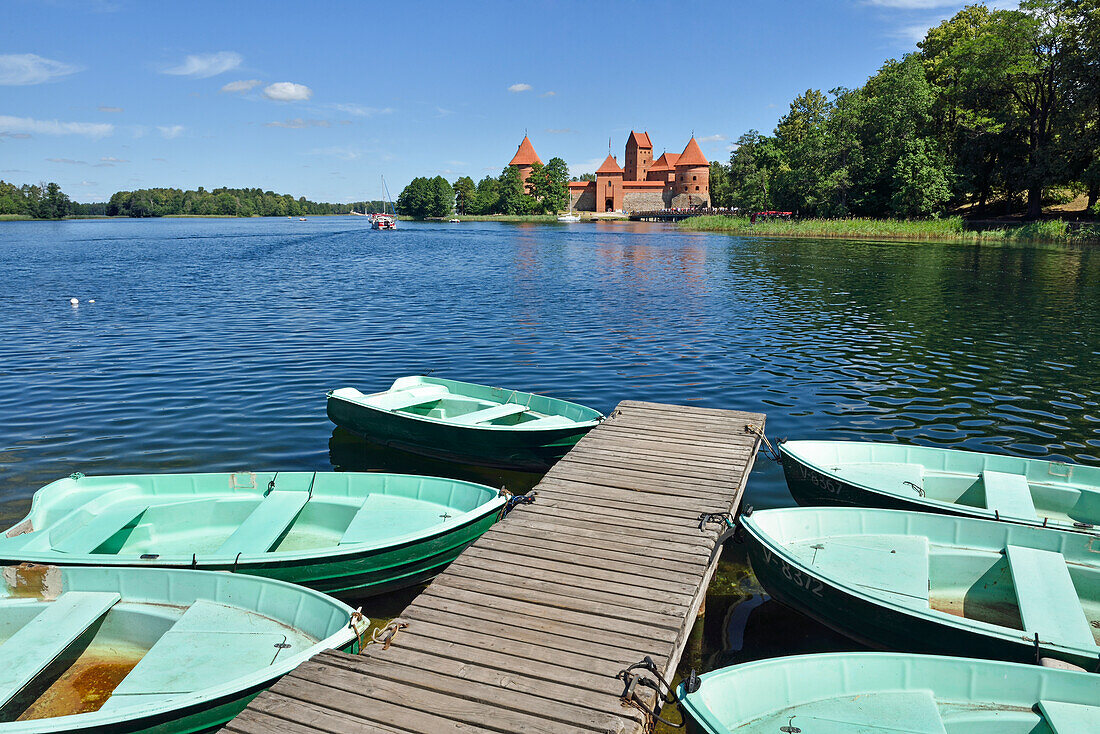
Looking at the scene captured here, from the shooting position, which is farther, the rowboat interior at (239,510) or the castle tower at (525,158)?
the castle tower at (525,158)

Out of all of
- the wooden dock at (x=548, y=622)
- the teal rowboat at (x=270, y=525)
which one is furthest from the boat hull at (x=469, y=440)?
Result: the teal rowboat at (x=270, y=525)

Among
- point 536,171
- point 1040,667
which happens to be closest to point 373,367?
point 1040,667

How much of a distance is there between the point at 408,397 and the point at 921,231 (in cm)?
5534

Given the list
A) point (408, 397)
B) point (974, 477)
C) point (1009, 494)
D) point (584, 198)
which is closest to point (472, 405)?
point (408, 397)

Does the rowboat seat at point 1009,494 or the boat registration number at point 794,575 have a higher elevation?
the rowboat seat at point 1009,494

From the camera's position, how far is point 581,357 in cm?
1964

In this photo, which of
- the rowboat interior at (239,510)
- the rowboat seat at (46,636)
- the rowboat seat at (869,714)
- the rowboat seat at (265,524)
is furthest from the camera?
the rowboat interior at (239,510)

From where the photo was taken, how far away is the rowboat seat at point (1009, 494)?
7.84 meters

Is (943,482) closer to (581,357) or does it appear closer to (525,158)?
(581,357)

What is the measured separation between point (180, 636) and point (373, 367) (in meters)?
13.1

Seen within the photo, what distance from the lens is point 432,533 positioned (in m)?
7.30

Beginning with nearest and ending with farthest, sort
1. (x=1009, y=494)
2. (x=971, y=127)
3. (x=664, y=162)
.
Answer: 1. (x=1009, y=494)
2. (x=971, y=127)
3. (x=664, y=162)

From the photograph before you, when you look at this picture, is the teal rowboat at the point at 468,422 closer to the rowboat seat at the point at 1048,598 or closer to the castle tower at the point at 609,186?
the rowboat seat at the point at 1048,598

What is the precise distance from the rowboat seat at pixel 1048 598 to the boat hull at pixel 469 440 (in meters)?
5.72
